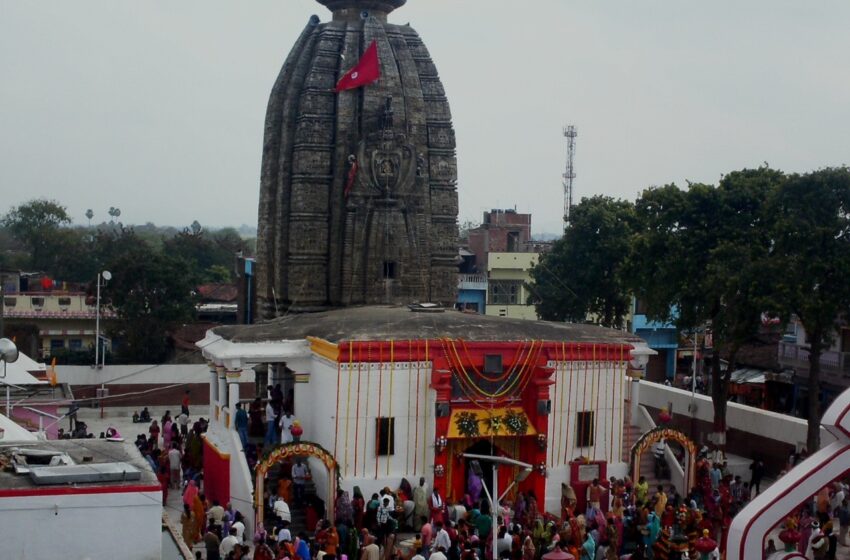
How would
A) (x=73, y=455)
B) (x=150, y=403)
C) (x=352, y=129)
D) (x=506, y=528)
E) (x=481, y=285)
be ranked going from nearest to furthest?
(x=73, y=455) < (x=506, y=528) < (x=352, y=129) < (x=150, y=403) < (x=481, y=285)

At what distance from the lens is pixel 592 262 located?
43.0 metres

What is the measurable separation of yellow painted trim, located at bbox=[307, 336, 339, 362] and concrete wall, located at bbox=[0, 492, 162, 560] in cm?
912

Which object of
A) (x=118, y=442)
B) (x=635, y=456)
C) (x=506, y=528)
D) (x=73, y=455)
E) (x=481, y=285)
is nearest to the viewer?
(x=73, y=455)

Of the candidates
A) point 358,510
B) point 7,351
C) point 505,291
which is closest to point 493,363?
point 358,510

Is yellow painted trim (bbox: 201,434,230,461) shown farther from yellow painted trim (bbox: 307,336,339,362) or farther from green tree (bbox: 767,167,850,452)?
green tree (bbox: 767,167,850,452)

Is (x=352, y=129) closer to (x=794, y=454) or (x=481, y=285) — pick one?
(x=794, y=454)

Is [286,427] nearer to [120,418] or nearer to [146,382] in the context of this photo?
[120,418]

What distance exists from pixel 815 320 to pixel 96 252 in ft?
177

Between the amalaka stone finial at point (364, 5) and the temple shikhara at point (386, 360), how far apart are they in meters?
1.96

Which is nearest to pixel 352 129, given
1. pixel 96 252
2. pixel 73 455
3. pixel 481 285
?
pixel 73 455

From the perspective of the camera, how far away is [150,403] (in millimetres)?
40375

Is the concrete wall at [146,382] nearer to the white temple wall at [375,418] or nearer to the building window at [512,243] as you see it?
the white temple wall at [375,418]

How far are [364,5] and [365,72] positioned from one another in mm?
2789

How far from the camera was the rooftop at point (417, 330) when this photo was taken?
22.4 meters
